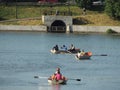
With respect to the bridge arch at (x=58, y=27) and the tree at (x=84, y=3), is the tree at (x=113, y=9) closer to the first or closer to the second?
the tree at (x=84, y=3)

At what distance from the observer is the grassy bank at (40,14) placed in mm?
163375

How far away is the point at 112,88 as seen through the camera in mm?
77125

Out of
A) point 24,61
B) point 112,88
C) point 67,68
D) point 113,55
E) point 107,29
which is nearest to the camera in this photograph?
point 112,88

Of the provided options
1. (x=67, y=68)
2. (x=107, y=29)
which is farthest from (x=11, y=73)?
(x=107, y=29)

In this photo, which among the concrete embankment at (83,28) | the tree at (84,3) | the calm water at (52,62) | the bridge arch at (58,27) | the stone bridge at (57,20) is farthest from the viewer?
the tree at (84,3)

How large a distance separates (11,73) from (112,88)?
589 inches

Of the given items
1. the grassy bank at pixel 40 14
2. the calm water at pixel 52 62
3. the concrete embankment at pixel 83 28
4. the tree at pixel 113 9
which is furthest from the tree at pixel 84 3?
the calm water at pixel 52 62

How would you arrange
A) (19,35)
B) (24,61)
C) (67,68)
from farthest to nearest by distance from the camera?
(19,35) → (24,61) → (67,68)

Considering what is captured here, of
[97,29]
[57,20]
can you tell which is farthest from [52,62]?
[57,20]

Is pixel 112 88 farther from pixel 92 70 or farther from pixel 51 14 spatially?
pixel 51 14

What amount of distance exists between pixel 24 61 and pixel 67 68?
10.1m

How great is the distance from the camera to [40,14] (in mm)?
168625

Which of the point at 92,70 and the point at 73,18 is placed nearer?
the point at 92,70

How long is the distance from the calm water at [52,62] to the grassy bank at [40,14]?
10.3 m
